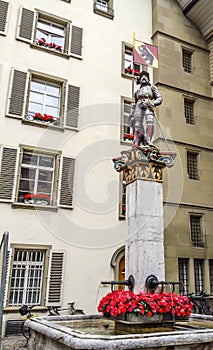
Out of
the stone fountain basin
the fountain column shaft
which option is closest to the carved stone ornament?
the fountain column shaft

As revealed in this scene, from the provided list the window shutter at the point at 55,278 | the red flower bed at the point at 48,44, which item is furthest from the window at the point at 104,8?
the window shutter at the point at 55,278

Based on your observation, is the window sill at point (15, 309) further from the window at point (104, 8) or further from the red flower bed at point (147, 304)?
the window at point (104, 8)

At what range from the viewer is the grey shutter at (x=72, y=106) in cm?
1196

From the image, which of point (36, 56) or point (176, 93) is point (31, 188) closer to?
point (36, 56)

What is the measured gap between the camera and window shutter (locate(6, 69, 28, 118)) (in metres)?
10.9

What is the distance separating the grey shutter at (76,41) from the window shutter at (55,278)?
794cm

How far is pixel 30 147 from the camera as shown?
10.9 meters

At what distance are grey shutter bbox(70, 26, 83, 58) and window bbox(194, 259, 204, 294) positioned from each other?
31.7ft

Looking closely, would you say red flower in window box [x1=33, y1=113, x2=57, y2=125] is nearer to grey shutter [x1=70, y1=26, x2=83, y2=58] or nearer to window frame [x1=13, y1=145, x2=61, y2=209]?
window frame [x1=13, y1=145, x2=61, y2=209]

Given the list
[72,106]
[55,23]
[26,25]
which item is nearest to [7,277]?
[72,106]

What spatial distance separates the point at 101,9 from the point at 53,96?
17.8ft

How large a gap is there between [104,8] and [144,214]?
40.4ft

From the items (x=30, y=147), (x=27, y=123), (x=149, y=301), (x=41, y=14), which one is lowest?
(x=149, y=301)

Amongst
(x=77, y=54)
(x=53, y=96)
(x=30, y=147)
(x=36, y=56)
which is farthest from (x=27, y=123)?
(x=77, y=54)
